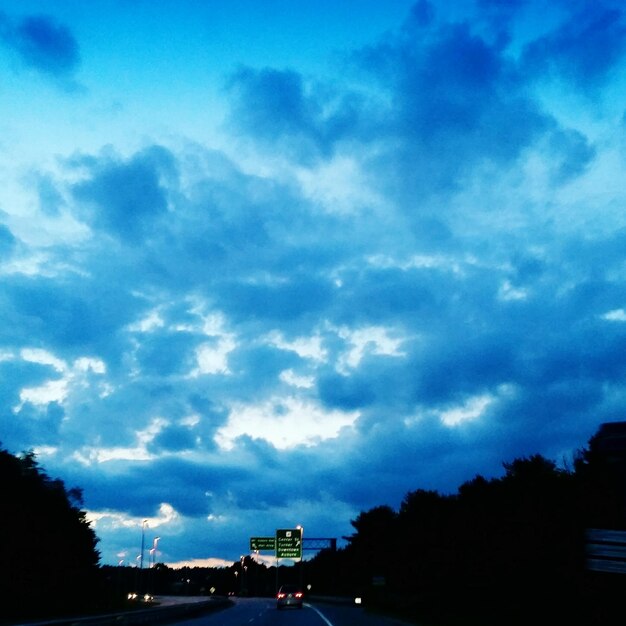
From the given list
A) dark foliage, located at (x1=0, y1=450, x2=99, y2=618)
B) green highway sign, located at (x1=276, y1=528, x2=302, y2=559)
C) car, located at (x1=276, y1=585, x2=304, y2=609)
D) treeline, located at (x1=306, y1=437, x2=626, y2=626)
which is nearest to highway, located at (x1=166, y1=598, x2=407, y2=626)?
treeline, located at (x1=306, y1=437, x2=626, y2=626)

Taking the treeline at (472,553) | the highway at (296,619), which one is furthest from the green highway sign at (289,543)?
the highway at (296,619)

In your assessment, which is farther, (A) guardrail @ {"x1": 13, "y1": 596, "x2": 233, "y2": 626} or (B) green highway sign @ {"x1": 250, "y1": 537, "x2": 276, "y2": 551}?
(B) green highway sign @ {"x1": 250, "y1": 537, "x2": 276, "y2": 551}

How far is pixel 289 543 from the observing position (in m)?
95.7

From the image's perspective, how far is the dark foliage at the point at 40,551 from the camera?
6294 cm

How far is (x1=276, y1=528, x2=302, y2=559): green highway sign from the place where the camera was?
94.9 metres

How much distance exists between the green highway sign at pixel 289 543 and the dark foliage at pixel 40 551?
21.5 metres

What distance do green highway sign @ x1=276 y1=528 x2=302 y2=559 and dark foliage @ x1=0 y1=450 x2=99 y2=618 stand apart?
70.7 ft

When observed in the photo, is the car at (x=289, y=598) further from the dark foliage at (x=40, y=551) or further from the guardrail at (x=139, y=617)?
the dark foliage at (x=40, y=551)

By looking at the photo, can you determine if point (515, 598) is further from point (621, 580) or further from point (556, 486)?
point (621, 580)

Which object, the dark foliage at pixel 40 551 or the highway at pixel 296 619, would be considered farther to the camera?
the dark foliage at pixel 40 551

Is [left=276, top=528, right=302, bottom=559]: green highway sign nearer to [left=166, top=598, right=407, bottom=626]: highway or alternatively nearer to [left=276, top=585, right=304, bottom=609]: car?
[left=276, top=585, right=304, bottom=609]: car

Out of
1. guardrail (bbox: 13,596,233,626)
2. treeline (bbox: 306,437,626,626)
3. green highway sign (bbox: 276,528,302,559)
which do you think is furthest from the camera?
green highway sign (bbox: 276,528,302,559)

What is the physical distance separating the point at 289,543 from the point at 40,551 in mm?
34790

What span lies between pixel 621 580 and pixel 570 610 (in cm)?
820
